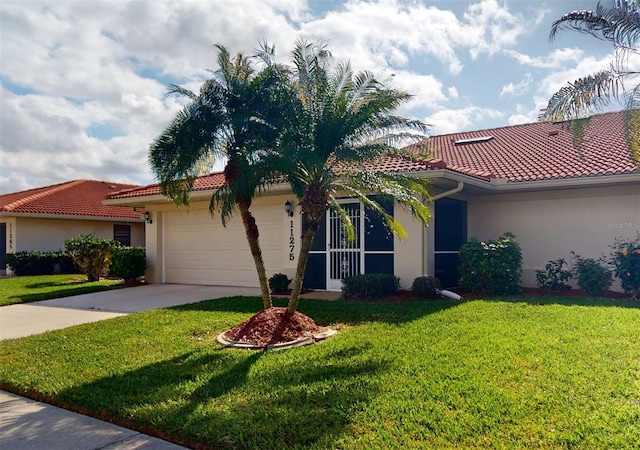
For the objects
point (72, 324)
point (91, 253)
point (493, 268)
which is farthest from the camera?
point (91, 253)

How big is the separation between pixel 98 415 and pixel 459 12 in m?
9.55

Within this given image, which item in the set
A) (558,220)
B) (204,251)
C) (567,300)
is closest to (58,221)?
(204,251)

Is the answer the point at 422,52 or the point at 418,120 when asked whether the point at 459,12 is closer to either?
the point at 422,52

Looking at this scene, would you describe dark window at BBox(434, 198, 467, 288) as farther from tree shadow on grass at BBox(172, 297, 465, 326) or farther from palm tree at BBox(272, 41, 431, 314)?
palm tree at BBox(272, 41, 431, 314)

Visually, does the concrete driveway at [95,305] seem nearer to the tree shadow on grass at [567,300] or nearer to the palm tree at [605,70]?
the tree shadow on grass at [567,300]

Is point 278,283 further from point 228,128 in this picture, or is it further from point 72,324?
point 228,128

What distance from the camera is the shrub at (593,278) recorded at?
11367mm

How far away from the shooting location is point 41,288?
1667cm

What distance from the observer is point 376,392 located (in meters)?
5.09

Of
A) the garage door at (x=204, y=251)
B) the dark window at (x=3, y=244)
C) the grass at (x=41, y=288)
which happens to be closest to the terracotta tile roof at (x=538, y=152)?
the garage door at (x=204, y=251)

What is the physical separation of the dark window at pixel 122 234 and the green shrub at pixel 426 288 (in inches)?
788

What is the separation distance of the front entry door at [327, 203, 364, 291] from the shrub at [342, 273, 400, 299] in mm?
1141

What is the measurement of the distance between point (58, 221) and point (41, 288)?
9.22 metres

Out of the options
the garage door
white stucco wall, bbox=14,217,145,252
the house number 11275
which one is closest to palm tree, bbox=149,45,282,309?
the house number 11275
